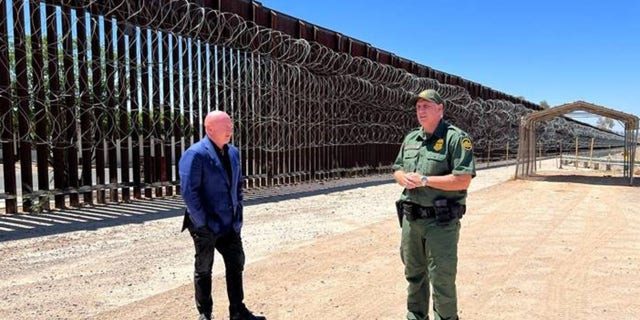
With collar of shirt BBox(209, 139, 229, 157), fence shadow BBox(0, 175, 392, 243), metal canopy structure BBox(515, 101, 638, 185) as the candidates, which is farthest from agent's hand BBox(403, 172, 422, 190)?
metal canopy structure BBox(515, 101, 638, 185)

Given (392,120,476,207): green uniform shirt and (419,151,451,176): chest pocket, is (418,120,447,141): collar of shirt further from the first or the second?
(419,151,451,176): chest pocket

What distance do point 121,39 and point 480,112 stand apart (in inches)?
870

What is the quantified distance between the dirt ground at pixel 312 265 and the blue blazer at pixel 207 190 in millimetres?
768

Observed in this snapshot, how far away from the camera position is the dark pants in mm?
3232

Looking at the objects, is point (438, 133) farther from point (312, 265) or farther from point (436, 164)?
point (312, 265)

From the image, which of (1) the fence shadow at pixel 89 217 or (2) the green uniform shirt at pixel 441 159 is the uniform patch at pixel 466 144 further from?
(1) the fence shadow at pixel 89 217

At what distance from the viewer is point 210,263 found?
10.8ft

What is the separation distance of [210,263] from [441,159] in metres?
1.66

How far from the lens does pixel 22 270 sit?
4.50 meters

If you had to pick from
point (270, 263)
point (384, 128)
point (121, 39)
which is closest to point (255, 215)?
point (270, 263)

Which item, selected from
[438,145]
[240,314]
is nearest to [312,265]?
[240,314]

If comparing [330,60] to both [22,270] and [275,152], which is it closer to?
[275,152]

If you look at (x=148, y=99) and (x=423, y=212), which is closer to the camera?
(x=423, y=212)

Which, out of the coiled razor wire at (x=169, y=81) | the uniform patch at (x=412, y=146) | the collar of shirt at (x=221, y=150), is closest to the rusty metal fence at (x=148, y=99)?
the coiled razor wire at (x=169, y=81)
